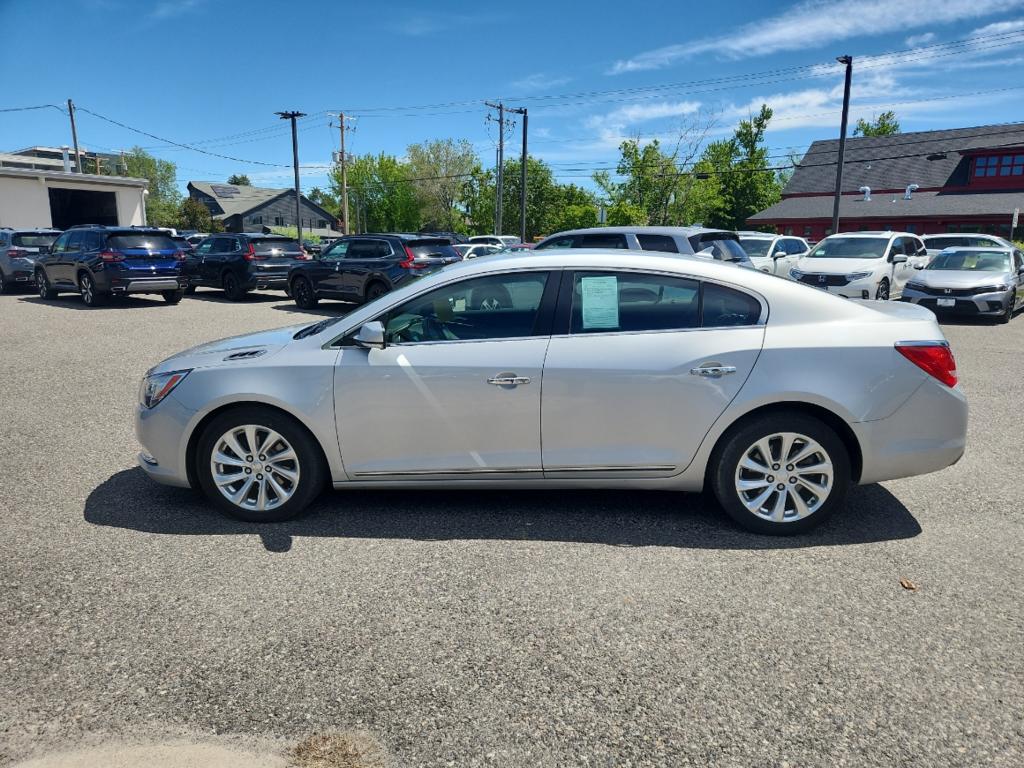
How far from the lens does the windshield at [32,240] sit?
21.0 metres

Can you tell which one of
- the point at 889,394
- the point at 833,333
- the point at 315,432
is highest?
the point at 833,333

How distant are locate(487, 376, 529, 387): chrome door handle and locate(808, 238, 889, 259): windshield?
1423 centimetres

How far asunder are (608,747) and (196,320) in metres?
14.3

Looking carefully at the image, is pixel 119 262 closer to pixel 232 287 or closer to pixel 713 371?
pixel 232 287

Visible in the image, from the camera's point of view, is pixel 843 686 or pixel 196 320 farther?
pixel 196 320

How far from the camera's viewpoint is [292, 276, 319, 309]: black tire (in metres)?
16.8

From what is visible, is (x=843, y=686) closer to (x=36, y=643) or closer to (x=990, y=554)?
(x=990, y=554)

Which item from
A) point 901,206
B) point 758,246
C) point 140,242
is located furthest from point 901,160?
point 140,242

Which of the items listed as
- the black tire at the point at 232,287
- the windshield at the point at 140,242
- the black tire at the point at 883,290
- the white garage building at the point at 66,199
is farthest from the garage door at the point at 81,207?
the black tire at the point at 883,290

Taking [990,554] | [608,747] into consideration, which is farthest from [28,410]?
[990,554]

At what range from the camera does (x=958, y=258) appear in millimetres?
15984

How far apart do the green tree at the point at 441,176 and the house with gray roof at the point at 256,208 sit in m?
14.5

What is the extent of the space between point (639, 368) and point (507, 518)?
1.23m

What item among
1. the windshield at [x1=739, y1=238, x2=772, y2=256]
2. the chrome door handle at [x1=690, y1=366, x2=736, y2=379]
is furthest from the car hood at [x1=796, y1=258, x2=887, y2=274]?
the chrome door handle at [x1=690, y1=366, x2=736, y2=379]
